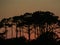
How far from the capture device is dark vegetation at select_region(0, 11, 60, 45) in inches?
322

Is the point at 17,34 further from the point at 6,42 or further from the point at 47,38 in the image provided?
the point at 47,38

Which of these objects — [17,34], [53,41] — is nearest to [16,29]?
[17,34]

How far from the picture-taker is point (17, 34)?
27.5 ft

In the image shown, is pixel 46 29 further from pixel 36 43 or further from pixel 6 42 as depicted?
pixel 6 42

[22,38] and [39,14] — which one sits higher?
[39,14]

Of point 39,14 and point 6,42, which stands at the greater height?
point 39,14

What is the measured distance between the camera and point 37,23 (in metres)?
8.39

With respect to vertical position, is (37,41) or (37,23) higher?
(37,23)

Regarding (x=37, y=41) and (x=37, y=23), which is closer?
(x=37, y=41)

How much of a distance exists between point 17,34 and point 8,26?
434mm

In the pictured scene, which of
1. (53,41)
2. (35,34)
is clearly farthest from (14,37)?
(53,41)

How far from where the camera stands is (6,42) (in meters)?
8.21

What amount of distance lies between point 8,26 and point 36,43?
1.14 m

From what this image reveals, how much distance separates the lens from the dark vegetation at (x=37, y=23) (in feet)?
26.8
